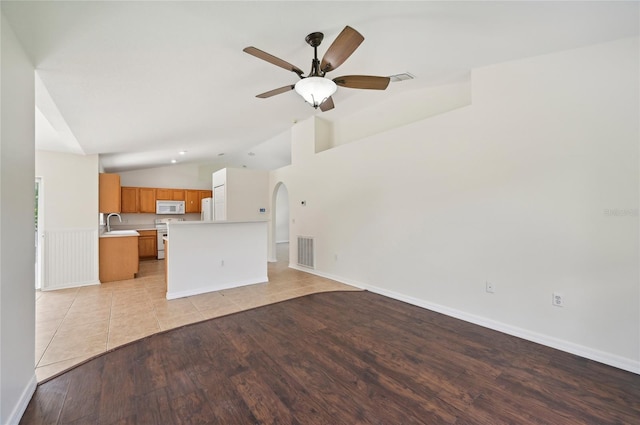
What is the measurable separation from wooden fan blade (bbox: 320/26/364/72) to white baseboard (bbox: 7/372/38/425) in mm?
3064

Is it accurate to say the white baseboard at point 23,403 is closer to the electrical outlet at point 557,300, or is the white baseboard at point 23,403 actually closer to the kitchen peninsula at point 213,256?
the kitchen peninsula at point 213,256

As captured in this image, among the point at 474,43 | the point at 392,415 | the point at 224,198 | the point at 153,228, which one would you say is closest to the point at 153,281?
the point at 224,198

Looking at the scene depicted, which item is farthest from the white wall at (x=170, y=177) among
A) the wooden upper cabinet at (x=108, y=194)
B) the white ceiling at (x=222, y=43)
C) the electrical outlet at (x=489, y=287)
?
the electrical outlet at (x=489, y=287)

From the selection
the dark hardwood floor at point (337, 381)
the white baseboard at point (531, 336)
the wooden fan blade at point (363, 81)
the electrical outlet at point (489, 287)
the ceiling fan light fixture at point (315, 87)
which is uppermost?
the wooden fan blade at point (363, 81)

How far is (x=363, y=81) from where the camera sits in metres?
2.37

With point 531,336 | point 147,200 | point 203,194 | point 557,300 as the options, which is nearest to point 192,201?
point 203,194

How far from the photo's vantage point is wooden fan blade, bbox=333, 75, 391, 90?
2.30 metres

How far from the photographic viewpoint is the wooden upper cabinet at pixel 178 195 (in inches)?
316

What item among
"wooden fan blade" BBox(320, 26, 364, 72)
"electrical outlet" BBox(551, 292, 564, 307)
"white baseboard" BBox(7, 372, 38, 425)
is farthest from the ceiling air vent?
"white baseboard" BBox(7, 372, 38, 425)

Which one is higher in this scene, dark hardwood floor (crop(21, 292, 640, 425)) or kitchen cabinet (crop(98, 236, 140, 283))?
kitchen cabinet (crop(98, 236, 140, 283))

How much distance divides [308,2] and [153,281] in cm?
508

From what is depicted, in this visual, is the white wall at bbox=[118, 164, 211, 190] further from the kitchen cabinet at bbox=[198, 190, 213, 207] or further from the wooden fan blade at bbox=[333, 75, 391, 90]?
the wooden fan blade at bbox=[333, 75, 391, 90]

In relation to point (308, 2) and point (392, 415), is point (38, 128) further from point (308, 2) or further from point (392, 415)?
point (392, 415)

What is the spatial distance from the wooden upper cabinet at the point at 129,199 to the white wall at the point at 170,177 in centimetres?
51
